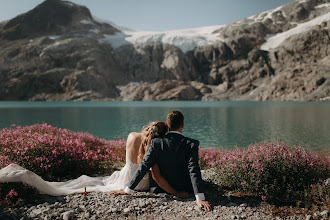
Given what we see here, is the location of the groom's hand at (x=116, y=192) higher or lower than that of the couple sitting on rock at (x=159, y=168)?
lower

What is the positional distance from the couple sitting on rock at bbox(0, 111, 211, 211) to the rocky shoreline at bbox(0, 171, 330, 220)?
248 millimetres

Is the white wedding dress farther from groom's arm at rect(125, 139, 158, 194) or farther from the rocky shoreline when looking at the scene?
groom's arm at rect(125, 139, 158, 194)

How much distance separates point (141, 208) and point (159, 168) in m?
1.05

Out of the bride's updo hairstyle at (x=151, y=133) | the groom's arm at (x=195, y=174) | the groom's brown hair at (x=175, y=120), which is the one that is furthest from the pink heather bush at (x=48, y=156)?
the groom's arm at (x=195, y=174)

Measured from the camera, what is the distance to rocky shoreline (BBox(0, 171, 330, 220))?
5.82 m

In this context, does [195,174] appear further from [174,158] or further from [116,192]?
[116,192]

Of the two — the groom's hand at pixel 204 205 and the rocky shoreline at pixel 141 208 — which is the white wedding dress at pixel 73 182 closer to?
the rocky shoreline at pixel 141 208

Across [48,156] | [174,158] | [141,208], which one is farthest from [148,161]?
[48,156]

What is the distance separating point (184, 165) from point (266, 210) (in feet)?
7.04

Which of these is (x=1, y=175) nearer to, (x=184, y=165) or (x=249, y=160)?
(x=184, y=165)

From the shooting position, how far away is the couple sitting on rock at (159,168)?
6379 millimetres

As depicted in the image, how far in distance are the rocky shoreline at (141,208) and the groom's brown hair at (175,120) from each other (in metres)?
1.87

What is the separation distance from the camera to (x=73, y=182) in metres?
7.84

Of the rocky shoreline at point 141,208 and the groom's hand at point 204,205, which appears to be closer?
the rocky shoreline at point 141,208
